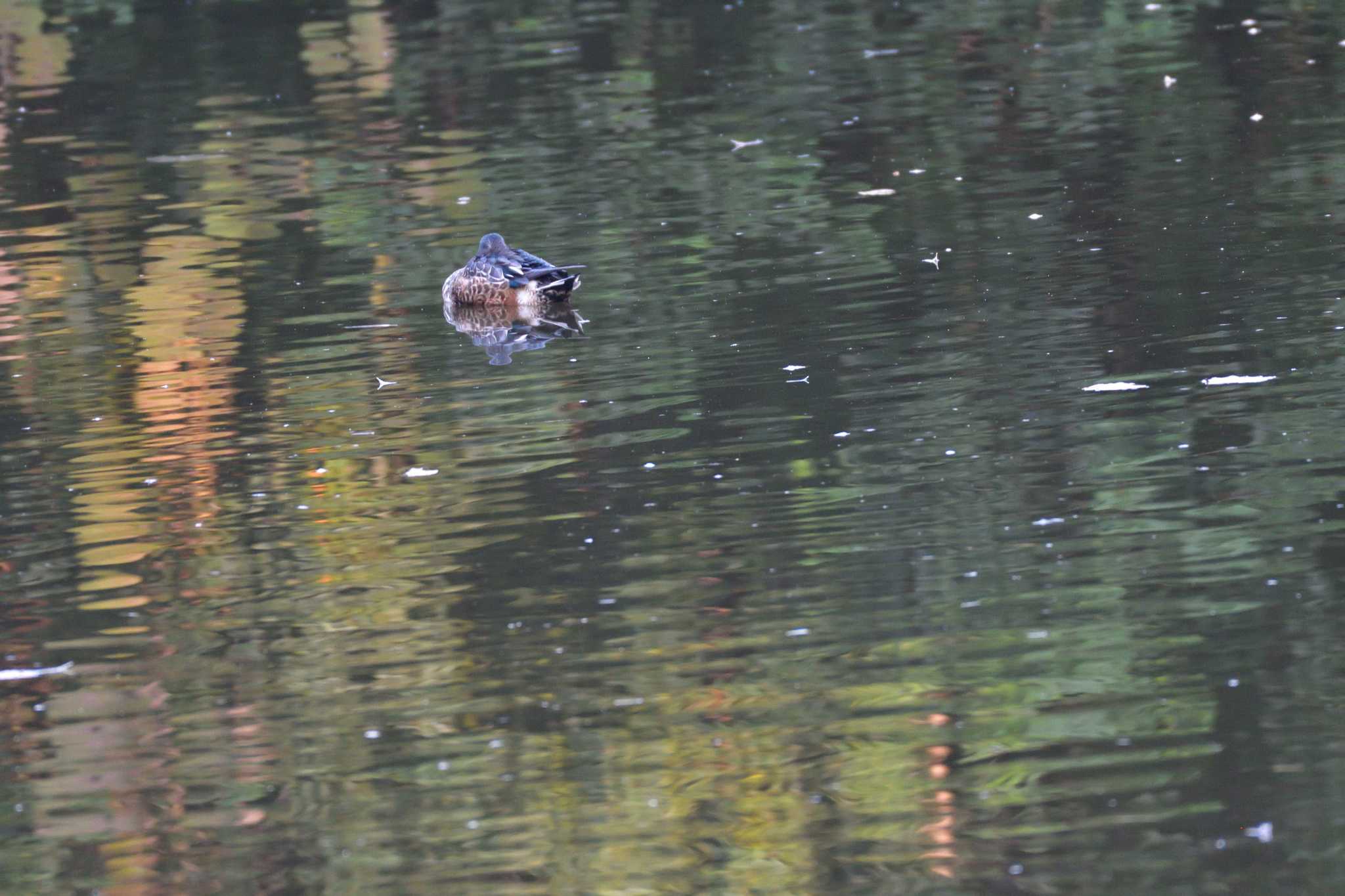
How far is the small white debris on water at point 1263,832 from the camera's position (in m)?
5.78

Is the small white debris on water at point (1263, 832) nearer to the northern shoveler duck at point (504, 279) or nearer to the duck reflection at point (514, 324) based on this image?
the duck reflection at point (514, 324)

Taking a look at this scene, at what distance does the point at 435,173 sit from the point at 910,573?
12348mm

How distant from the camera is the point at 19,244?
58.2 feet

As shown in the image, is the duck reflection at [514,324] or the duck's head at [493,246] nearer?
the duck reflection at [514,324]

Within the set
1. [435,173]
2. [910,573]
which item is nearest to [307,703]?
[910,573]

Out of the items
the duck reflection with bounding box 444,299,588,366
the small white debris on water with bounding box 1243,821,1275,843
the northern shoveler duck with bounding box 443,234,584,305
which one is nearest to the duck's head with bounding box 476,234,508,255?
the northern shoveler duck with bounding box 443,234,584,305

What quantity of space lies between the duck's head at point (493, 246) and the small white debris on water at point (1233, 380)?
17.2 ft

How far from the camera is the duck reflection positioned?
1308cm

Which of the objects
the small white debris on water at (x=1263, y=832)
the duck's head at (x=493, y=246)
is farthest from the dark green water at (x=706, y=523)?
the duck's head at (x=493, y=246)

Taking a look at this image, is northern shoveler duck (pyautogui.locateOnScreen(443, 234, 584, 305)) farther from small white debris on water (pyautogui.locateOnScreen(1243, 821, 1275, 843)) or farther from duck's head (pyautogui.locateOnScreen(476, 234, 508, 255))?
small white debris on water (pyautogui.locateOnScreen(1243, 821, 1275, 843))

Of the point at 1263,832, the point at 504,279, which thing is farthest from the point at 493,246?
the point at 1263,832

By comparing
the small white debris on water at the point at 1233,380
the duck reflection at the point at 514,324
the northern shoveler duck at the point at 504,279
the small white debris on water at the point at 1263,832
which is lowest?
the duck reflection at the point at 514,324

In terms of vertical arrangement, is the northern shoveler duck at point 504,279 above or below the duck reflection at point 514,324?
above

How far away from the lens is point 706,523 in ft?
29.1
